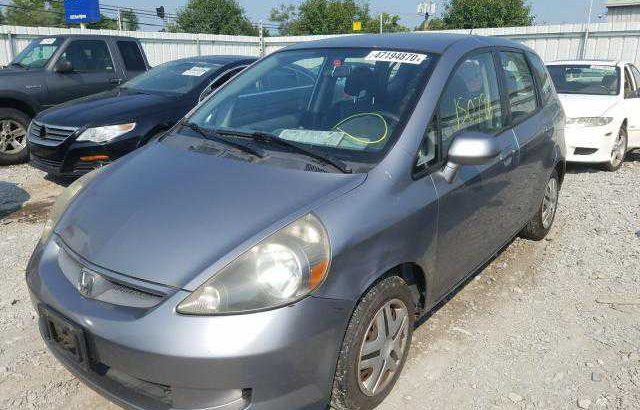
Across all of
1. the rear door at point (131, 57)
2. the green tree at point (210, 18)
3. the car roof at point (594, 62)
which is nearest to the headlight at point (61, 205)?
the rear door at point (131, 57)

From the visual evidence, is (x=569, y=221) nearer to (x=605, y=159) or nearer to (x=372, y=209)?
(x=605, y=159)

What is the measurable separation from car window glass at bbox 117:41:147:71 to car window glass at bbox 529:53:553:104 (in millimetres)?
6292

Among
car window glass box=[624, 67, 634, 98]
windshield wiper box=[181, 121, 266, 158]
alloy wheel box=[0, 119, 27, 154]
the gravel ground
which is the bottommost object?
the gravel ground

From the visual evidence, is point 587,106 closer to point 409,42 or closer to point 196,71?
point 409,42

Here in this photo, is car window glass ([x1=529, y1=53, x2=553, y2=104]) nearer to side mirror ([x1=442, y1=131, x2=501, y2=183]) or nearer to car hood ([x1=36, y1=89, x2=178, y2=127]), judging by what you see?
side mirror ([x1=442, y1=131, x2=501, y2=183])

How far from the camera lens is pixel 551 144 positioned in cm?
415

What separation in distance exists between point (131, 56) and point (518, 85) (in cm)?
660

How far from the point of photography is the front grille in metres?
5.59

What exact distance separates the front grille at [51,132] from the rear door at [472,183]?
13.9 feet

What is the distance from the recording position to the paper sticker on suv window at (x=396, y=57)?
2.96m

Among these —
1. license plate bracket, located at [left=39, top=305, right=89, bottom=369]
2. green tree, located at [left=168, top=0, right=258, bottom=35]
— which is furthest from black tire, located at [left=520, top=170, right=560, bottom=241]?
green tree, located at [left=168, top=0, right=258, bottom=35]

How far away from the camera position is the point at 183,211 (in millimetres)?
2225

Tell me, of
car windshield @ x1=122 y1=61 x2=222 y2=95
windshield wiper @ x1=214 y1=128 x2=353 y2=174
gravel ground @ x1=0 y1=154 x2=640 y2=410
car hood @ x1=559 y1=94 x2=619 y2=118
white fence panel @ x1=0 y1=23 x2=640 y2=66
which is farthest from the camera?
white fence panel @ x1=0 y1=23 x2=640 y2=66

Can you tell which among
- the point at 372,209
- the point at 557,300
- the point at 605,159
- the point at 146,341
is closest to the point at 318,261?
the point at 372,209
